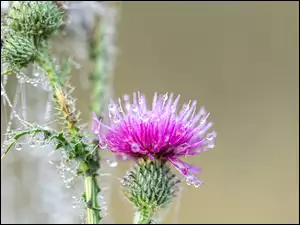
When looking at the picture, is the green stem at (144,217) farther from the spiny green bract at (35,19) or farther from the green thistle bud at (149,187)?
the spiny green bract at (35,19)

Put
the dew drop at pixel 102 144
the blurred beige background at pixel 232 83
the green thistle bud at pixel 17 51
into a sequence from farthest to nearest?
the blurred beige background at pixel 232 83
the green thistle bud at pixel 17 51
the dew drop at pixel 102 144

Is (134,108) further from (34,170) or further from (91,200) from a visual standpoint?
(34,170)

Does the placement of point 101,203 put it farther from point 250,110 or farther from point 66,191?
point 250,110

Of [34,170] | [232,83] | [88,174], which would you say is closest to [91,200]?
[88,174]

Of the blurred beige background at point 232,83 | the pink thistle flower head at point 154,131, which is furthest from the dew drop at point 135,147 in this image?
the blurred beige background at point 232,83

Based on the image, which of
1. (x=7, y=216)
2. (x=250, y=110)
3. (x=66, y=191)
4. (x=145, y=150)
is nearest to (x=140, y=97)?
(x=145, y=150)

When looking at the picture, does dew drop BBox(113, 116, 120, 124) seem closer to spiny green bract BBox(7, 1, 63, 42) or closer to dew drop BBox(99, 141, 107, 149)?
dew drop BBox(99, 141, 107, 149)

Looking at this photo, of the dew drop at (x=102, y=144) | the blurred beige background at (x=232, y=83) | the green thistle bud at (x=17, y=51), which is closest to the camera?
the dew drop at (x=102, y=144)
